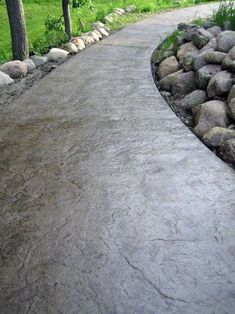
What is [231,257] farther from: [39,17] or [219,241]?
[39,17]

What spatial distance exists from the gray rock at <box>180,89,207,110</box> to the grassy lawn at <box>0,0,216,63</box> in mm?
3535

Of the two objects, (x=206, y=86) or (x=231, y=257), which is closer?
(x=231, y=257)

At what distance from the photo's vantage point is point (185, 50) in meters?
5.58

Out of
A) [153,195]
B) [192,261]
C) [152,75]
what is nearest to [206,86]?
[152,75]

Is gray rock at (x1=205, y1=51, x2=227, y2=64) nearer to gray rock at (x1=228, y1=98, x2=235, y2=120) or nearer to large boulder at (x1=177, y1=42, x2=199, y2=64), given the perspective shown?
large boulder at (x1=177, y1=42, x2=199, y2=64)

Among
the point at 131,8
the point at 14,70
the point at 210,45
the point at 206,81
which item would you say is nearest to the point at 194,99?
the point at 206,81

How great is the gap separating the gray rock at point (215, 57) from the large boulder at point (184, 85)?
10.7 inches

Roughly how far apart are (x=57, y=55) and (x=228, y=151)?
13.3ft

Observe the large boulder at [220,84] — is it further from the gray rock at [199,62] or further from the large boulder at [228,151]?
the large boulder at [228,151]

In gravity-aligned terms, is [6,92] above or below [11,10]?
below

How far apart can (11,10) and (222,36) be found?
332 centimetres

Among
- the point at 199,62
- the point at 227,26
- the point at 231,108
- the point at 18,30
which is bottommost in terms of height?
the point at 231,108

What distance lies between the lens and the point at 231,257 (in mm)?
2293

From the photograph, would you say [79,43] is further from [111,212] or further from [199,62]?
[111,212]
